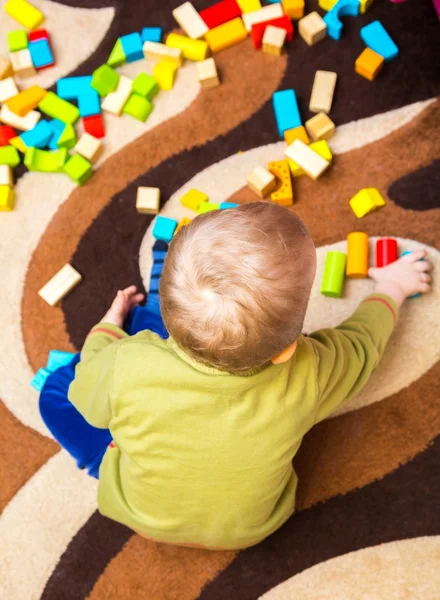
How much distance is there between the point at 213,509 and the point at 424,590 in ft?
1.29

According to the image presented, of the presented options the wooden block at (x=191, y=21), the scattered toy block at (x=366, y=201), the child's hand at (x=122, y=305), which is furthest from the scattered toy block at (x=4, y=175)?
the scattered toy block at (x=366, y=201)

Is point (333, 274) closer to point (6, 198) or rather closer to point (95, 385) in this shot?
point (95, 385)

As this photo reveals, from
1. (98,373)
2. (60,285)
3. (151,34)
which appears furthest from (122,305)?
(151,34)

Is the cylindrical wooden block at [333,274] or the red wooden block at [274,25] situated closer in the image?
the cylindrical wooden block at [333,274]

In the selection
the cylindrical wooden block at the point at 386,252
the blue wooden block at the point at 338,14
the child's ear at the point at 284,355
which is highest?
the blue wooden block at the point at 338,14

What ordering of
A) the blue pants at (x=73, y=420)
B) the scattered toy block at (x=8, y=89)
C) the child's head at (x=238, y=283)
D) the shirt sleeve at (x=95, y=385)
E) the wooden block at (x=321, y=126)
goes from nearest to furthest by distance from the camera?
the child's head at (x=238, y=283)
the shirt sleeve at (x=95, y=385)
the blue pants at (x=73, y=420)
the wooden block at (x=321, y=126)
the scattered toy block at (x=8, y=89)

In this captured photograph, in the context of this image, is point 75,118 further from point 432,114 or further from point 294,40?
point 432,114

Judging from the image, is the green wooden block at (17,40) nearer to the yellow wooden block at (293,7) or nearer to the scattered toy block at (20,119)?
the scattered toy block at (20,119)

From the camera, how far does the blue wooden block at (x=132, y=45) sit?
1232 mm

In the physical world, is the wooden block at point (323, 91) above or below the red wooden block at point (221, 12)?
below

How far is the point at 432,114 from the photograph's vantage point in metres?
1.14

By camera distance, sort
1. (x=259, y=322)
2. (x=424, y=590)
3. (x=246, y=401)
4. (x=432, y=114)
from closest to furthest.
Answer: (x=259, y=322), (x=246, y=401), (x=424, y=590), (x=432, y=114)

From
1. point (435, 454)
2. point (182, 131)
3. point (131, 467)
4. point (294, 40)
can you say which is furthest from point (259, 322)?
point (294, 40)

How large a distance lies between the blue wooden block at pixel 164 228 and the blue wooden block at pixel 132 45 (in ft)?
1.15
